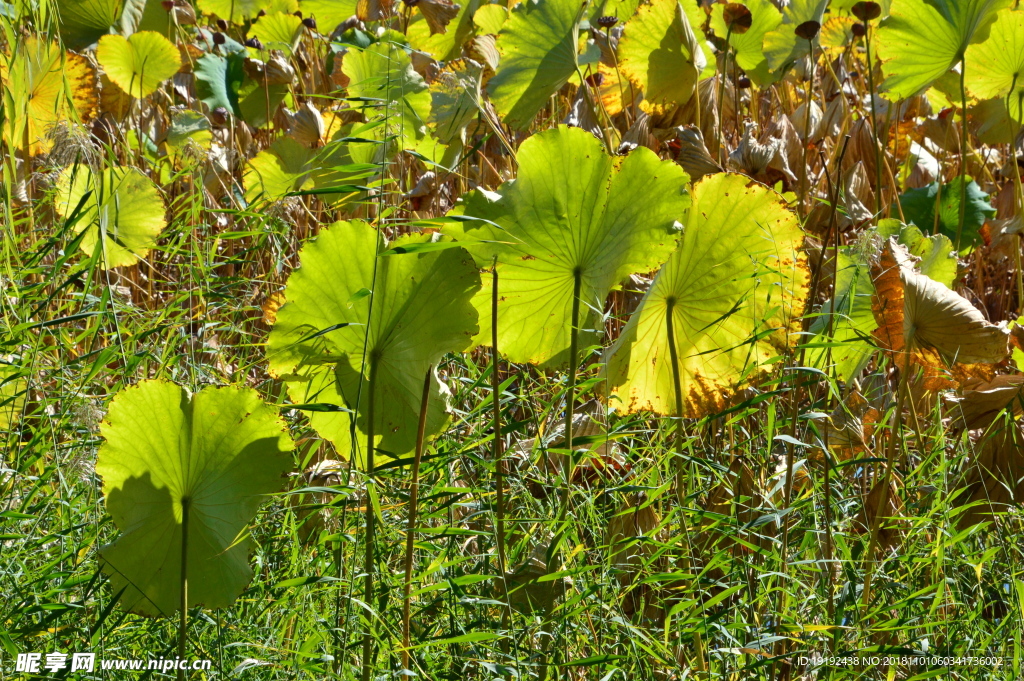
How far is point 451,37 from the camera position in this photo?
6.22 feet

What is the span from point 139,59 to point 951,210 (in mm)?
1719

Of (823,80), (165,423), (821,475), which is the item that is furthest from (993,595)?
(823,80)

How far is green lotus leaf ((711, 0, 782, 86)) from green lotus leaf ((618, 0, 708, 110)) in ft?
0.69

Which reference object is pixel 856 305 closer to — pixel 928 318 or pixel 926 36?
pixel 928 318

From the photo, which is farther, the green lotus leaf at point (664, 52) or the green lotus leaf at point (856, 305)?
the green lotus leaf at point (664, 52)

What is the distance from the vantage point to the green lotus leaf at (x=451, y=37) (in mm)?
1812

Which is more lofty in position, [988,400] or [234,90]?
[234,90]

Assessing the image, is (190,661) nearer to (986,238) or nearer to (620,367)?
(620,367)

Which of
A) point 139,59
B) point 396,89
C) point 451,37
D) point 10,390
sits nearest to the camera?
point 396,89

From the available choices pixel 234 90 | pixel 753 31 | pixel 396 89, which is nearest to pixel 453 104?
pixel 396 89

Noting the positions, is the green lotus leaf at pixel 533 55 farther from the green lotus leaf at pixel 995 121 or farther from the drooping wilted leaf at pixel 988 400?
the green lotus leaf at pixel 995 121

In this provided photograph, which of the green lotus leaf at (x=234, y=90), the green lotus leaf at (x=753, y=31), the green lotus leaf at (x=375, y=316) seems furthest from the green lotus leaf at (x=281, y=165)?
the green lotus leaf at (x=375, y=316)

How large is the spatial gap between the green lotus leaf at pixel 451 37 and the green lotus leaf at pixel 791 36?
57cm

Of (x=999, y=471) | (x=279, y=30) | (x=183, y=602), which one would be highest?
(x=279, y=30)
